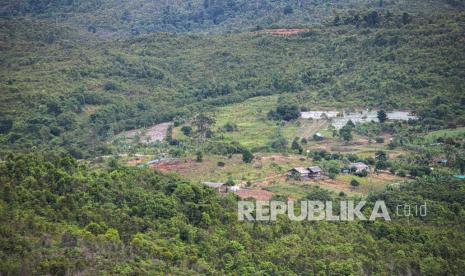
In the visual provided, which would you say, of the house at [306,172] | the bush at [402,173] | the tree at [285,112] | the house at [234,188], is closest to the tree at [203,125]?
the tree at [285,112]

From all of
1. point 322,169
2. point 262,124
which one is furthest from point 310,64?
point 322,169

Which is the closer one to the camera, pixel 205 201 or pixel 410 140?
pixel 205 201

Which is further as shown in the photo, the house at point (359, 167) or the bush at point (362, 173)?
the house at point (359, 167)

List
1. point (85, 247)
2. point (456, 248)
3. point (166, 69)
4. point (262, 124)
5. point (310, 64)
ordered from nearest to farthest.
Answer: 1. point (85, 247)
2. point (456, 248)
3. point (262, 124)
4. point (310, 64)
5. point (166, 69)

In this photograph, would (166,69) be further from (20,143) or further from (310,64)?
(20,143)

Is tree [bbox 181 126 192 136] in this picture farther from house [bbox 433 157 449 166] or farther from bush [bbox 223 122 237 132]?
house [bbox 433 157 449 166]

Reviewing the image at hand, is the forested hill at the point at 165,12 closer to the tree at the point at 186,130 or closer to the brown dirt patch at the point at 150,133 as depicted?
the brown dirt patch at the point at 150,133
